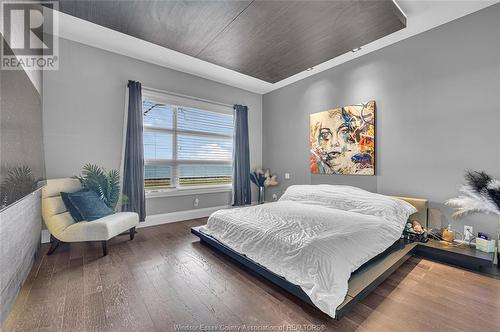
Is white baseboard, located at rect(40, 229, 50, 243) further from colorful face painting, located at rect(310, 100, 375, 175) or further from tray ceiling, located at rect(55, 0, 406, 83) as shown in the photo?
colorful face painting, located at rect(310, 100, 375, 175)

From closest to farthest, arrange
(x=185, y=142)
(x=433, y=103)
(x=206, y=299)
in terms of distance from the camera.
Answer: (x=206, y=299), (x=433, y=103), (x=185, y=142)

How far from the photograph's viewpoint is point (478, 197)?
234cm

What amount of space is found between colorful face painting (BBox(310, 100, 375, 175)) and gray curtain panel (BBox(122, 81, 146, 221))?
315 cm

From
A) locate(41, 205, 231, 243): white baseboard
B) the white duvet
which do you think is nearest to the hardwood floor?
the white duvet

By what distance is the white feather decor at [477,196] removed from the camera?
7.26 feet

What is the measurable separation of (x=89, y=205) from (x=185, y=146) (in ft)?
6.44

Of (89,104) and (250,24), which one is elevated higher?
(250,24)

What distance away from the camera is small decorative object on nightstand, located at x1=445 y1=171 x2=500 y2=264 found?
7.27 feet

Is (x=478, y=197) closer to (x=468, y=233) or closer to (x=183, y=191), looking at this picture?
(x=468, y=233)

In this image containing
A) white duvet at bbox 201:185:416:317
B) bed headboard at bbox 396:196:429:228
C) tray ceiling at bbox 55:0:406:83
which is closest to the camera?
white duvet at bbox 201:185:416:317

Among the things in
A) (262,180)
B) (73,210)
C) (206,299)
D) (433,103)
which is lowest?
(206,299)

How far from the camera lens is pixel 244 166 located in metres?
4.99

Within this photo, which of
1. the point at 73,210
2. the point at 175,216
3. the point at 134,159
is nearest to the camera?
A: the point at 73,210

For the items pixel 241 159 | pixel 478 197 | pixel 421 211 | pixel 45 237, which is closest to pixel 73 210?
pixel 45 237
